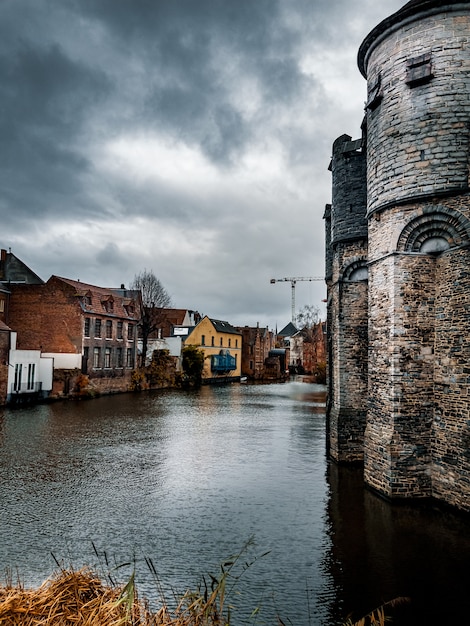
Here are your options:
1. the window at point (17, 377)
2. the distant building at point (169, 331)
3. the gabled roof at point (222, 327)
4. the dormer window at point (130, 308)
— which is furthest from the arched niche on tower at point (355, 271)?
the gabled roof at point (222, 327)

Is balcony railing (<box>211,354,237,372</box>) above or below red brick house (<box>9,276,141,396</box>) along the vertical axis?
below

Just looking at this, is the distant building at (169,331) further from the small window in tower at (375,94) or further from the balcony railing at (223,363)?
the small window in tower at (375,94)

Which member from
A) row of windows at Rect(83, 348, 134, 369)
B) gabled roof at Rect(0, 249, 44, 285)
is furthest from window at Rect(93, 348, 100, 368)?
gabled roof at Rect(0, 249, 44, 285)

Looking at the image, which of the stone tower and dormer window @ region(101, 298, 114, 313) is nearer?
the stone tower

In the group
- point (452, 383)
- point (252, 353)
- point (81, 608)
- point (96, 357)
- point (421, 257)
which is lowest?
point (81, 608)

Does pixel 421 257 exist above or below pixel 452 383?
above

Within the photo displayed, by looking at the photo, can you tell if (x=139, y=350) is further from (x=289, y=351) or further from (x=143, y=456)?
(x=289, y=351)

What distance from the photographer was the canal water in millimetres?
6688

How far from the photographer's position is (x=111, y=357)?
3869cm

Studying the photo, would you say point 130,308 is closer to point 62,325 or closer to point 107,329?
point 107,329

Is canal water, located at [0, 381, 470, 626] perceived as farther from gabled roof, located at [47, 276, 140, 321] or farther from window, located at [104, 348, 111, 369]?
window, located at [104, 348, 111, 369]

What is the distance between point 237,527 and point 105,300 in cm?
3145

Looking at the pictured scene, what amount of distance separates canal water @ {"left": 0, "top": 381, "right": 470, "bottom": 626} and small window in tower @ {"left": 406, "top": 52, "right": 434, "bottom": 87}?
28.6ft

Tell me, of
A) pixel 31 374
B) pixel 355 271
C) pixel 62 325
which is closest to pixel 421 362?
pixel 355 271
